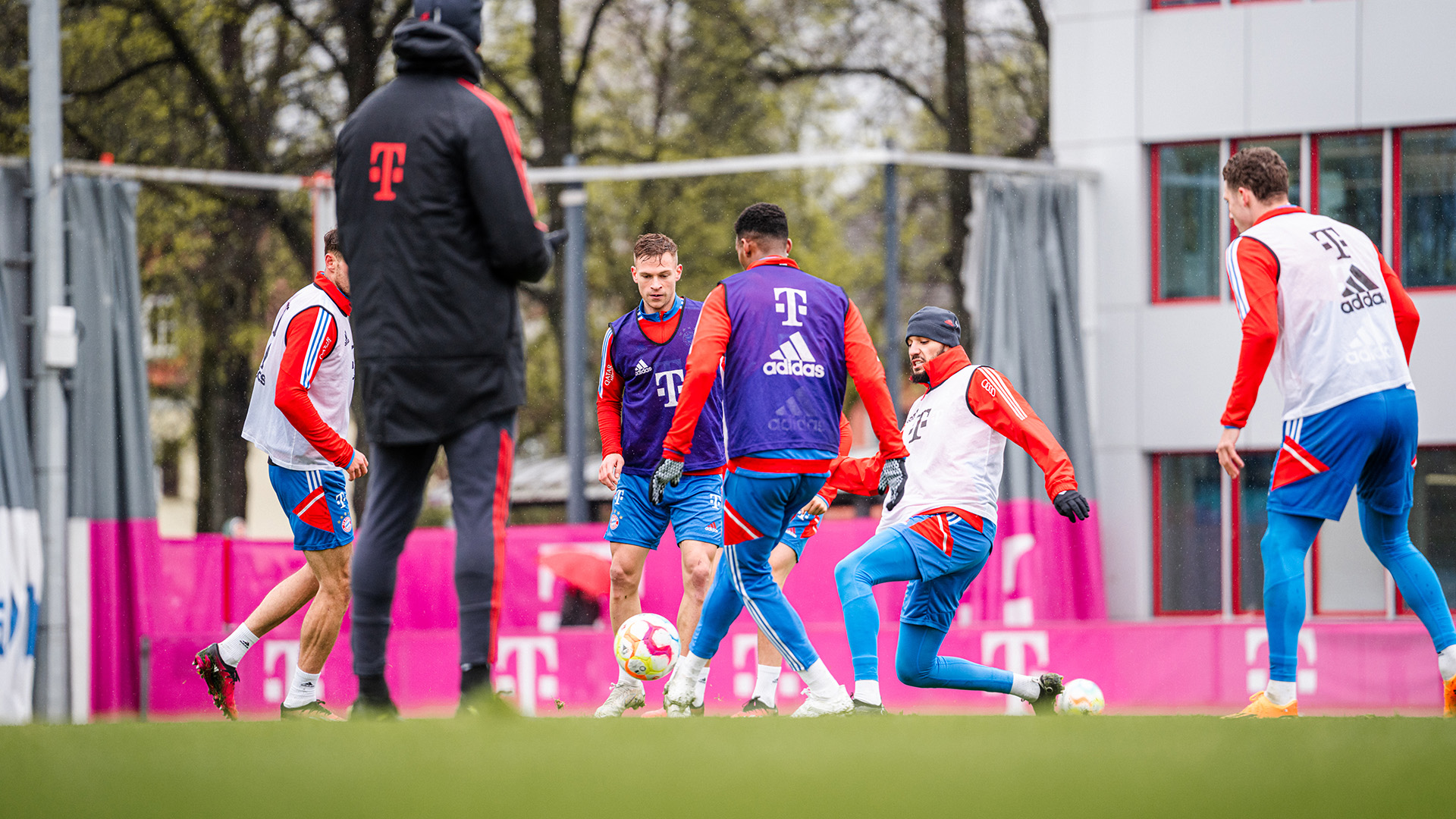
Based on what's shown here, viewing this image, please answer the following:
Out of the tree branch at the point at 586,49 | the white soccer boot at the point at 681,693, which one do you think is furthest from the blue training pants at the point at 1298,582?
the tree branch at the point at 586,49

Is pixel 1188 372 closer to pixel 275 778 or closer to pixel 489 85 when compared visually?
pixel 489 85

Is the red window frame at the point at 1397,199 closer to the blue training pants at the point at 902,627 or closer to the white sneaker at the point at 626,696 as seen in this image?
the blue training pants at the point at 902,627

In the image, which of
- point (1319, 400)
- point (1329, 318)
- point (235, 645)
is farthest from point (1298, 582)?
point (235, 645)

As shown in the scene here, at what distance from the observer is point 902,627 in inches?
285

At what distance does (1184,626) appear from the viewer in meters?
13.0

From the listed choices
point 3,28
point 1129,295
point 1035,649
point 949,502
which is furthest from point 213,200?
point 949,502

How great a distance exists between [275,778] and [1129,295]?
50.3 feet

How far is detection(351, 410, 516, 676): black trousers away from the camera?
485cm

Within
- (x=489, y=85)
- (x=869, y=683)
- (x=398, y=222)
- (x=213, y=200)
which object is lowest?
(x=869, y=683)

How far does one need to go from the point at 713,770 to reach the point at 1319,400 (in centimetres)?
377

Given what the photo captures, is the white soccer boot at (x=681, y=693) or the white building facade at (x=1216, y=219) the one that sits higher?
the white building facade at (x=1216, y=219)

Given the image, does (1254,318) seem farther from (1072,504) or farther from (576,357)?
(576,357)

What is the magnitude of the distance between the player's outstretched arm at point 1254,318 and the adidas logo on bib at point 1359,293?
0.27m

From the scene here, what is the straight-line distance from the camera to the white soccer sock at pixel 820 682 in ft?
21.2
